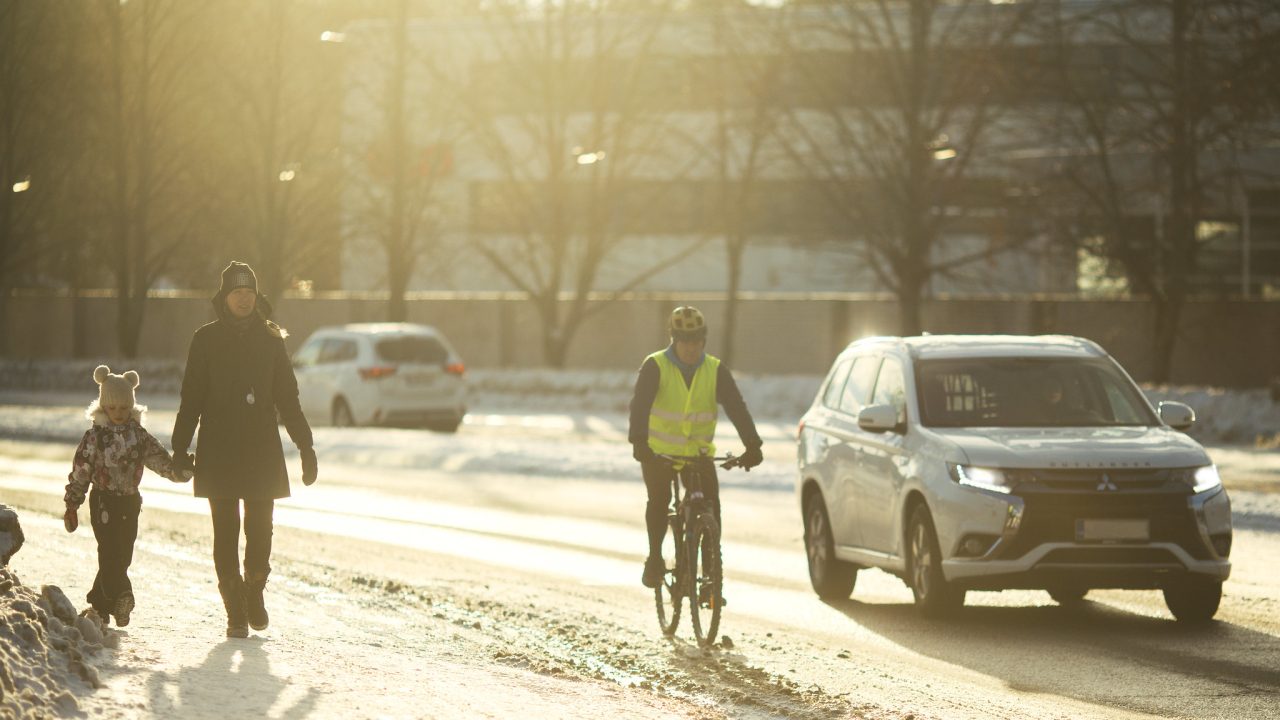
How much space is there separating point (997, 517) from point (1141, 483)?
2.70 feet

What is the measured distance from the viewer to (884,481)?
12.4 metres

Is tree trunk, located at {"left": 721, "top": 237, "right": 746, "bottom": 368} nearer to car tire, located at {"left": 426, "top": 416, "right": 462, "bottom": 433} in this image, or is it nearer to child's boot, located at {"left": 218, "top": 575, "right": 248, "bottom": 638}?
car tire, located at {"left": 426, "top": 416, "right": 462, "bottom": 433}

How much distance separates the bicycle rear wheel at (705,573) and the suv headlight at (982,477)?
1600mm

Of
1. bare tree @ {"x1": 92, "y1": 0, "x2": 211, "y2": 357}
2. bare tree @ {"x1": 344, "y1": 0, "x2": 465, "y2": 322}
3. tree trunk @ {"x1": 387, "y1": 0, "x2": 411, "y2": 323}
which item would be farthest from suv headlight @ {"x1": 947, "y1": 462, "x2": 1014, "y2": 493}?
bare tree @ {"x1": 344, "y1": 0, "x2": 465, "y2": 322}

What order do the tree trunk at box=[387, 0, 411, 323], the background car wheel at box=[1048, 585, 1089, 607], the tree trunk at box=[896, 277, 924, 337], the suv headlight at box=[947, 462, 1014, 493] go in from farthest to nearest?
1. the tree trunk at box=[387, 0, 411, 323]
2. the tree trunk at box=[896, 277, 924, 337]
3. the background car wheel at box=[1048, 585, 1089, 607]
4. the suv headlight at box=[947, 462, 1014, 493]

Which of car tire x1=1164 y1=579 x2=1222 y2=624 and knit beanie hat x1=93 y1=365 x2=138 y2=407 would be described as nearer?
knit beanie hat x1=93 y1=365 x2=138 y2=407

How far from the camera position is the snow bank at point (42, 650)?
267 inches

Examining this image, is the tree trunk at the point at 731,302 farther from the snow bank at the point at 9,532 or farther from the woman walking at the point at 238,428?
the snow bank at the point at 9,532

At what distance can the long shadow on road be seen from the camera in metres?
9.20

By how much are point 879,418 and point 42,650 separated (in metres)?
6.00

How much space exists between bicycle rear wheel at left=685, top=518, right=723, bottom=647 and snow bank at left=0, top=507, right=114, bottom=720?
131 inches

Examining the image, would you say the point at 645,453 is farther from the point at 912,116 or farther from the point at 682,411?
the point at 912,116

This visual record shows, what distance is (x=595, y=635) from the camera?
35.7 feet

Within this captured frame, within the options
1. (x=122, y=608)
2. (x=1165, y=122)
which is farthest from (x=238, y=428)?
(x=1165, y=122)
